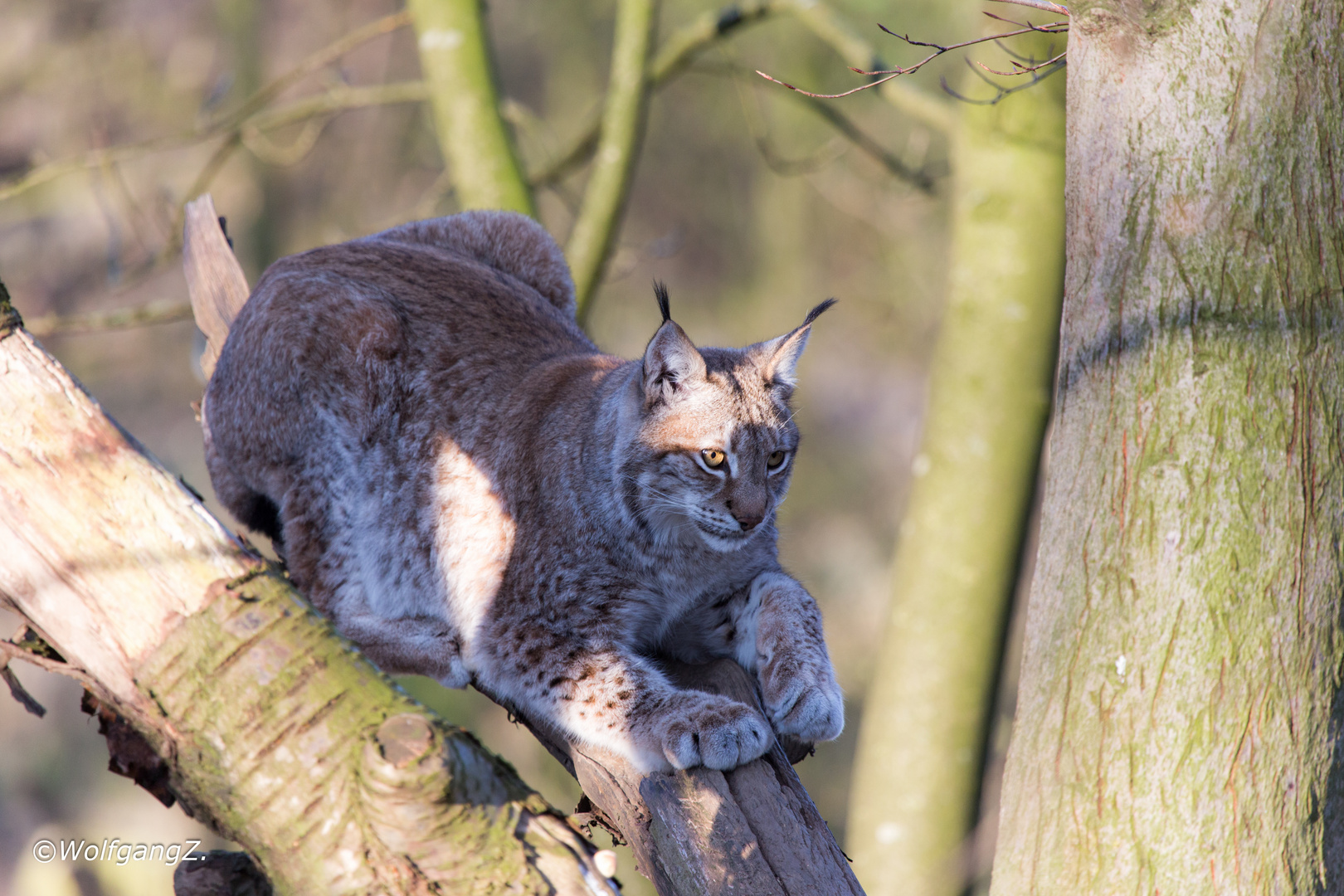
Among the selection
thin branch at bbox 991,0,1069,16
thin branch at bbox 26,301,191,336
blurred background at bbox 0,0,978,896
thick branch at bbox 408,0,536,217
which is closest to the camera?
thin branch at bbox 991,0,1069,16

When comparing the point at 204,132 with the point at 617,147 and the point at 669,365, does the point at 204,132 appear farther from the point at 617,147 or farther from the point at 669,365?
the point at 669,365

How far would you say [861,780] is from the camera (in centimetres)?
553

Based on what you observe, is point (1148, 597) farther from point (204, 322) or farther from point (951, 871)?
point (204, 322)

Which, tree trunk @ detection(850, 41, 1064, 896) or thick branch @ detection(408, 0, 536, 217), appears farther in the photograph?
thick branch @ detection(408, 0, 536, 217)

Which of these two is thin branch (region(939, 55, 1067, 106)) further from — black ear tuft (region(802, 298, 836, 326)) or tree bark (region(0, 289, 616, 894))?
tree bark (region(0, 289, 616, 894))

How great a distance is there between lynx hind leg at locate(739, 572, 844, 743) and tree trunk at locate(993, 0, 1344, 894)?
0.69 metres

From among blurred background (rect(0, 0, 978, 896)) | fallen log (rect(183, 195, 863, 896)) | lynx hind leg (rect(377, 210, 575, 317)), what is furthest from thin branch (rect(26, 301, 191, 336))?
fallen log (rect(183, 195, 863, 896))

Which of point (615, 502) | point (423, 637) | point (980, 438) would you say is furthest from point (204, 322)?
point (980, 438)

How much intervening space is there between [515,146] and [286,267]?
2.00 metres

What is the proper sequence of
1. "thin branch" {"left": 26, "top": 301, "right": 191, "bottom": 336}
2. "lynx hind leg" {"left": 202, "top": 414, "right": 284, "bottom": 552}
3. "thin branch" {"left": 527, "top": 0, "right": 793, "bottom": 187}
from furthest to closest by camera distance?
"thin branch" {"left": 527, "top": 0, "right": 793, "bottom": 187} < "thin branch" {"left": 26, "top": 301, "right": 191, "bottom": 336} < "lynx hind leg" {"left": 202, "top": 414, "right": 284, "bottom": 552}

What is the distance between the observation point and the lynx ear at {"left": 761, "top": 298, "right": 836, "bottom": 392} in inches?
144

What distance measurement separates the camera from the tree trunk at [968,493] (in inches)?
203

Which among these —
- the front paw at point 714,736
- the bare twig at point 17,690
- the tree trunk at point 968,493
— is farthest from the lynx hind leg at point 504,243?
the bare twig at point 17,690

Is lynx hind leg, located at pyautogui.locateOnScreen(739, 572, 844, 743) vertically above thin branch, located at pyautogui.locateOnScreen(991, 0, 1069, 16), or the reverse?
thin branch, located at pyautogui.locateOnScreen(991, 0, 1069, 16)
